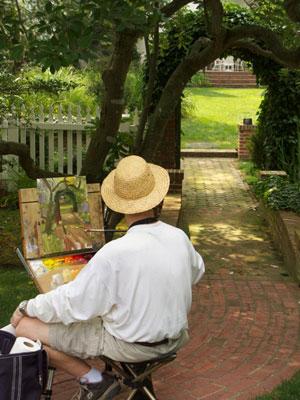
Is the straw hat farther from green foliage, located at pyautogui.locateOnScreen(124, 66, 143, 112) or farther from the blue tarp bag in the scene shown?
green foliage, located at pyautogui.locateOnScreen(124, 66, 143, 112)

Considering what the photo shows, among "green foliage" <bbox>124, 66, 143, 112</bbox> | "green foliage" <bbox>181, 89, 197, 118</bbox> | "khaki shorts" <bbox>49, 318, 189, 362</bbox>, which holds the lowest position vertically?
"khaki shorts" <bbox>49, 318, 189, 362</bbox>

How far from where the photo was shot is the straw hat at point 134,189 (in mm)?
3934

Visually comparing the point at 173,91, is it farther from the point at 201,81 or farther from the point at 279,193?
the point at 201,81

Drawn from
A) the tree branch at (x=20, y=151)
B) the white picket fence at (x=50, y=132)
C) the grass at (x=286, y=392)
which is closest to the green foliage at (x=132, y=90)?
the white picket fence at (x=50, y=132)

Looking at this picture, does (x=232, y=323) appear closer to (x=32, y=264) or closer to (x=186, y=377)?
(x=186, y=377)

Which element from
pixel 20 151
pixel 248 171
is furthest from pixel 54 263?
pixel 248 171

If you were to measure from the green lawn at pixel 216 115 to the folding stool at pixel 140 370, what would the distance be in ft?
49.9

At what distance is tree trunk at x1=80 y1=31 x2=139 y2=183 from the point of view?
7051 millimetres

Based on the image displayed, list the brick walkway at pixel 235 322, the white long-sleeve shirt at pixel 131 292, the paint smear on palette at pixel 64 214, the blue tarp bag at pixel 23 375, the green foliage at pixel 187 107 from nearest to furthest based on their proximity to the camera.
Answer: the blue tarp bag at pixel 23 375 < the white long-sleeve shirt at pixel 131 292 < the paint smear on palette at pixel 64 214 < the brick walkway at pixel 235 322 < the green foliage at pixel 187 107

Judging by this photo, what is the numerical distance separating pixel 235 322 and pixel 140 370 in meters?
2.36

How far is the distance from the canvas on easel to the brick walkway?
3.02 ft

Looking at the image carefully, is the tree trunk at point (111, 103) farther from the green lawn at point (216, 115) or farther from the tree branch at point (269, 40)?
the green lawn at point (216, 115)

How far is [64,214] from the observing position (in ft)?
15.6

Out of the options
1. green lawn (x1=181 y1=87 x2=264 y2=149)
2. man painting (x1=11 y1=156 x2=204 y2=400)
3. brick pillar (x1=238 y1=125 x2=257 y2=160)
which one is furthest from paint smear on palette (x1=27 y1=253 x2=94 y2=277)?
green lawn (x1=181 y1=87 x2=264 y2=149)
